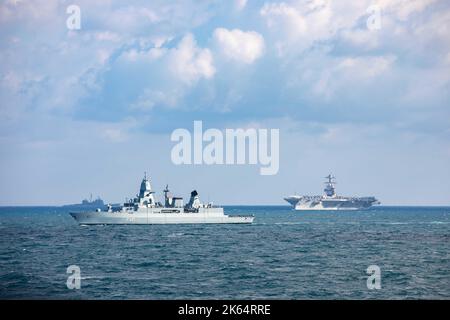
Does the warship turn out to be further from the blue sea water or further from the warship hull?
the blue sea water

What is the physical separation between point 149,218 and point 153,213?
4.19 ft

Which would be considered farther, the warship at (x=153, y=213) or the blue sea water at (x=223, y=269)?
the warship at (x=153, y=213)

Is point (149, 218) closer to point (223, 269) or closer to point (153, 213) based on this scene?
point (153, 213)

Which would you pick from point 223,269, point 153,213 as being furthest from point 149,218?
point 223,269

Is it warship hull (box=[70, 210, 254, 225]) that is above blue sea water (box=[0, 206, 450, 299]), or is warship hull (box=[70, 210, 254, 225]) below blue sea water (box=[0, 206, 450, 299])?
above

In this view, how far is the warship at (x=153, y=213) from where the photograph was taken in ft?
387

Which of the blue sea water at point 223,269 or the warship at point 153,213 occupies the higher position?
the warship at point 153,213

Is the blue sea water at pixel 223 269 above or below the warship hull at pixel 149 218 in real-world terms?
below

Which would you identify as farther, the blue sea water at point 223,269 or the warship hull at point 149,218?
the warship hull at point 149,218

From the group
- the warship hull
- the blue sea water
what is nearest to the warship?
the warship hull

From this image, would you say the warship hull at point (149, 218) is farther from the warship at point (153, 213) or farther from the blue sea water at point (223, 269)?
the blue sea water at point (223, 269)

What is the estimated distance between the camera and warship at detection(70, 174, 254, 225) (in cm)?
11794

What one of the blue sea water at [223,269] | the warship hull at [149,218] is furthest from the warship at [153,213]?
the blue sea water at [223,269]

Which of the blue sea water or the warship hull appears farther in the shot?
the warship hull
